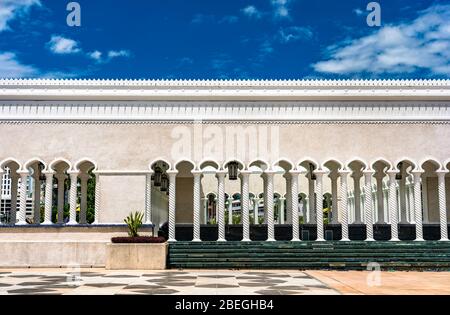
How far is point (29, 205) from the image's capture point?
141 m

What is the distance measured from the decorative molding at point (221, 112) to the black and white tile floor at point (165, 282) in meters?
7.19

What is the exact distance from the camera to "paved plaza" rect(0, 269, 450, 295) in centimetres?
1443

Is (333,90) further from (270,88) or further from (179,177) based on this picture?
(179,177)

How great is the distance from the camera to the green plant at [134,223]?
75.0ft

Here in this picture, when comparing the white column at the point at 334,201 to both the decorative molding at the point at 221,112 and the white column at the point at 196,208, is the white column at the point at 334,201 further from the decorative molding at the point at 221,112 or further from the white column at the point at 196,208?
the white column at the point at 196,208

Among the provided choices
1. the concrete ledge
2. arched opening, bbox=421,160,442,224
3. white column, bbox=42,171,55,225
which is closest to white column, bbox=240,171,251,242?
the concrete ledge

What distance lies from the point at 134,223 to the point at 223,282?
723cm

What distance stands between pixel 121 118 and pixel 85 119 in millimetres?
1513

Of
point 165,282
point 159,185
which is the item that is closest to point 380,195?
point 159,185

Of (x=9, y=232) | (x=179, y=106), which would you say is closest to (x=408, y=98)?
(x=179, y=106)

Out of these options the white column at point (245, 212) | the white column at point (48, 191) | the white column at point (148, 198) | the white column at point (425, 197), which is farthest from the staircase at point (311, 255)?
the white column at point (425, 197)

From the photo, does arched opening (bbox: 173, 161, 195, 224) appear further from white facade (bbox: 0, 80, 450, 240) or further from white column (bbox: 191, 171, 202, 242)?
white facade (bbox: 0, 80, 450, 240)

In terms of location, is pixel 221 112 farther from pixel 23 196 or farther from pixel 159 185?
pixel 23 196
